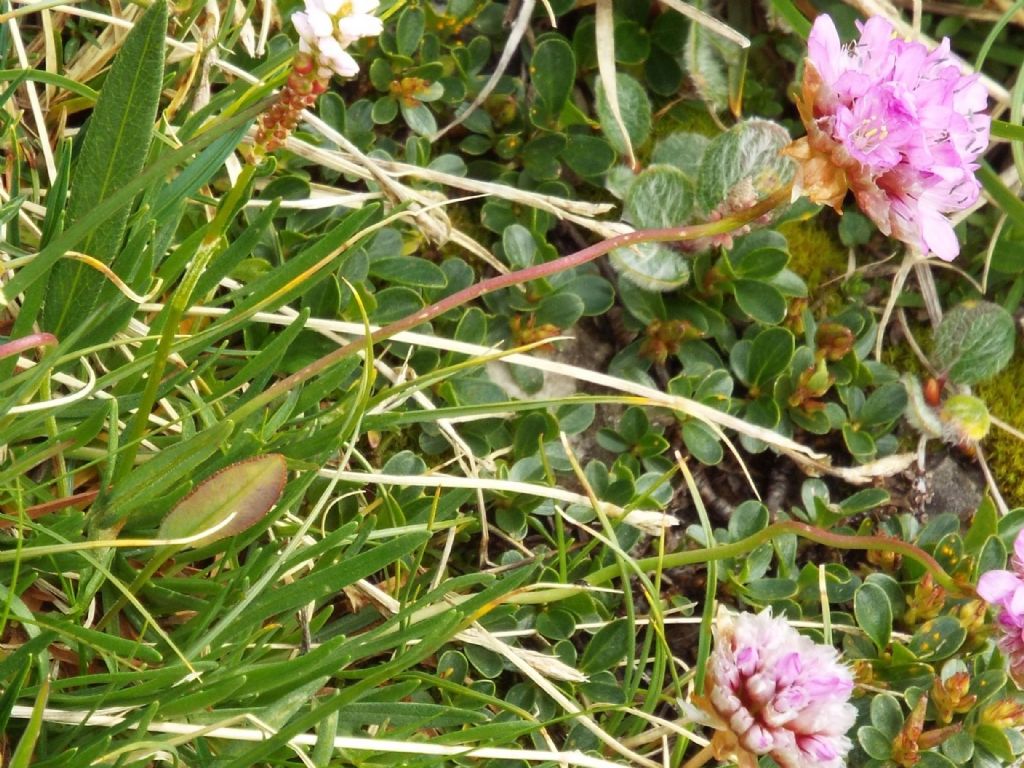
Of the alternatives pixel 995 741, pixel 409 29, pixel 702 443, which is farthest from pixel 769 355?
pixel 409 29

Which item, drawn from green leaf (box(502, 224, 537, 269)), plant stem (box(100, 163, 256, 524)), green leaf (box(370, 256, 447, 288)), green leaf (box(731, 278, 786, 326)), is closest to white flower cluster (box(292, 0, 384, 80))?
plant stem (box(100, 163, 256, 524))

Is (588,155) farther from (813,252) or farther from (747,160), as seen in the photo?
(813,252)

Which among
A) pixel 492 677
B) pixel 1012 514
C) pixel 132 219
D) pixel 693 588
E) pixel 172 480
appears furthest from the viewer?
pixel 1012 514

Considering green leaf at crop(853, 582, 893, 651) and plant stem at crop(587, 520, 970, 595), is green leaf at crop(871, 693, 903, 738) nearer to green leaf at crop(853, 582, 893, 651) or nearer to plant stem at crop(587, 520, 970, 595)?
green leaf at crop(853, 582, 893, 651)

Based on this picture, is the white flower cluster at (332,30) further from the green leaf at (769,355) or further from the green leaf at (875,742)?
the green leaf at (875,742)

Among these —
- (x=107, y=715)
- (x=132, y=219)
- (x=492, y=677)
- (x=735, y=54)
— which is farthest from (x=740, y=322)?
(x=107, y=715)

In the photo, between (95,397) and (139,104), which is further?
(95,397)

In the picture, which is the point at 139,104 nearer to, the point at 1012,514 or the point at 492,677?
the point at 492,677
